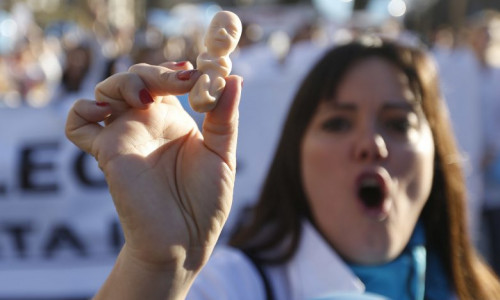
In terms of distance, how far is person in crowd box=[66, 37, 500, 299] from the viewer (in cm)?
115

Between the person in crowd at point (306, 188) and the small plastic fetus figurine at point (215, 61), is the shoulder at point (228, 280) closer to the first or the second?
→ the person in crowd at point (306, 188)

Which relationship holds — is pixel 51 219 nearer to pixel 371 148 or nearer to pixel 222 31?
pixel 371 148

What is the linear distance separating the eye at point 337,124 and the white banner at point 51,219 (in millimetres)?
2472

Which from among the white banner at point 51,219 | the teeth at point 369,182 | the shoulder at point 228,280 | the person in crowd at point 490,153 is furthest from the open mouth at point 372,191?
the person in crowd at point 490,153

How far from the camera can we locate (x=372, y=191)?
5.73 feet

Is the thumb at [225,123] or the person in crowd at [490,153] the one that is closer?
the thumb at [225,123]

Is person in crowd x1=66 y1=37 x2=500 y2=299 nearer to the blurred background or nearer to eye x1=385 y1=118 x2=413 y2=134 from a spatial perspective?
eye x1=385 y1=118 x2=413 y2=134

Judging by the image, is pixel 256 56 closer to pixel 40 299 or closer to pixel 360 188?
pixel 40 299

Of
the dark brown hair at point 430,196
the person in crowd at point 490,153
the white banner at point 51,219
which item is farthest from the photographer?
the person in crowd at point 490,153

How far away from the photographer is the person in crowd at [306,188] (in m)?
1.15

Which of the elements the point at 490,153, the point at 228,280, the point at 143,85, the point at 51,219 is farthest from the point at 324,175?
the point at 490,153

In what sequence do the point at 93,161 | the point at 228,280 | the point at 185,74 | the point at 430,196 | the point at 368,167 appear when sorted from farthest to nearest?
the point at 93,161
the point at 430,196
the point at 368,167
the point at 228,280
the point at 185,74

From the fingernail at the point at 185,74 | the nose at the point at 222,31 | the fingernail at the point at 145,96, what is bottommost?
the fingernail at the point at 145,96

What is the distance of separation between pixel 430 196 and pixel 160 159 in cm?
109
